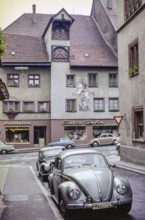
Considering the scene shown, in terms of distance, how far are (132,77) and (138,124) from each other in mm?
3034

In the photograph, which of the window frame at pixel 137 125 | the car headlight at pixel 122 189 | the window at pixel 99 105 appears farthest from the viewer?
the window at pixel 99 105

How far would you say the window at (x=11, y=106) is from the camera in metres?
45.8

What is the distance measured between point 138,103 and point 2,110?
84.8 feet

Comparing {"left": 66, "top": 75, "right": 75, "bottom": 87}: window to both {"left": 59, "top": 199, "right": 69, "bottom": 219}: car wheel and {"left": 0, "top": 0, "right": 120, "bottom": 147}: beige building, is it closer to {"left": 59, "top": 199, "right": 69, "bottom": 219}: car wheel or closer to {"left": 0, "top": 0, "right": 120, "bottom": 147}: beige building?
{"left": 0, "top": 0, "right": 120, "bottom": 147}: beige building

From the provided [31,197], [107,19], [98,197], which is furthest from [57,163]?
[107,19]

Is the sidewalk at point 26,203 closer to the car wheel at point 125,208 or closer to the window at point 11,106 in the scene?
the car wheel at point 125,208

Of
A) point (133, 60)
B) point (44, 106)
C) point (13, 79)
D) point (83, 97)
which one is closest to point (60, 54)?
point (83, 97)

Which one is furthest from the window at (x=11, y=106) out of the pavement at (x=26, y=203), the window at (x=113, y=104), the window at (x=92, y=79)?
the pavement at (x=26, y=203)

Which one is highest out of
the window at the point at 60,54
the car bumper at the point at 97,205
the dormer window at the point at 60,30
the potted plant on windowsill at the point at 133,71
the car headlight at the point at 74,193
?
the dormer window at the point at 60,30

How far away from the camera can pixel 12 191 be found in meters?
14.5

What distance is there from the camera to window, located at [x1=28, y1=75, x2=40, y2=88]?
1854 inches

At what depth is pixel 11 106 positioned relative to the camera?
4609cm

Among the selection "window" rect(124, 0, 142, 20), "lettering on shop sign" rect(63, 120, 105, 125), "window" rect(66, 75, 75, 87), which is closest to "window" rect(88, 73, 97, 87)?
"window" rect(66, 75, 75, 87)

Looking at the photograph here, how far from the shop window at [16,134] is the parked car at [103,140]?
8.20m
